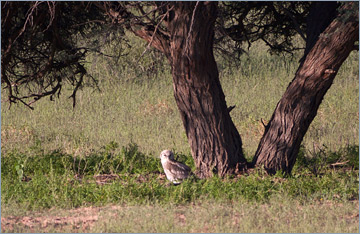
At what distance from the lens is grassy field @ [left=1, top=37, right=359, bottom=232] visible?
5625 mm

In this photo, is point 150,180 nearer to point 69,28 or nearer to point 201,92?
point 201,92

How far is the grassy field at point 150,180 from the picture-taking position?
18.5ft

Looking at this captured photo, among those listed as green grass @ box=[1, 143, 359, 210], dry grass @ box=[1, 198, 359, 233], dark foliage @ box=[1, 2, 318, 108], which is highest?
dark foliage @ box=[1, 2, 318, 108]

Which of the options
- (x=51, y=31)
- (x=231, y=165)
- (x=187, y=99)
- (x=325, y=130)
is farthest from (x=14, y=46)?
(x=325, y=130)

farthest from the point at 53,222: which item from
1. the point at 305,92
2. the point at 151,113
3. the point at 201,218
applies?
the point at 151,113

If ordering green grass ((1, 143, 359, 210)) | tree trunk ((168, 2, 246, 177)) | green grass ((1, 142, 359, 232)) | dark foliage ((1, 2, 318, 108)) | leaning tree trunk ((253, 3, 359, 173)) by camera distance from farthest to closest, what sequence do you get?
dark foliage ((1, 2, 318, 108)), tree trunk ((168, 2, 246, 177)), leaning tree trunk ((253, 3, 359, 173)), green grass ((1, 143, 359, 210)), green grass ((1, 142, 359, 232))

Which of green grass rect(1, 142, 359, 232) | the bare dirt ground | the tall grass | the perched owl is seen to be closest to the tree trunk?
green grass rect(1, 142, 359, 232)

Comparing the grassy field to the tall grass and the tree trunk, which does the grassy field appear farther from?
the tree trunk

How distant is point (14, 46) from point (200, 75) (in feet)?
Result: 10.7

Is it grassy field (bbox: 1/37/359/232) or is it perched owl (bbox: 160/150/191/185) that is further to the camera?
perched owl (bbox: 160/150/191/185)

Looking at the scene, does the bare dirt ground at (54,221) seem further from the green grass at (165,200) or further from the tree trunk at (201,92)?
the tree trunk at (201,92)

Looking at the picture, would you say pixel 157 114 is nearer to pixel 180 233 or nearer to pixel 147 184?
pixel 147 184

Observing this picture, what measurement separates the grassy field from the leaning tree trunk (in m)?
0.32

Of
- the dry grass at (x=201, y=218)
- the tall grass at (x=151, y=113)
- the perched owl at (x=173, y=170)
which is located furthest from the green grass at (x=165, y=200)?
the tall grass at (x=151, y=113)
